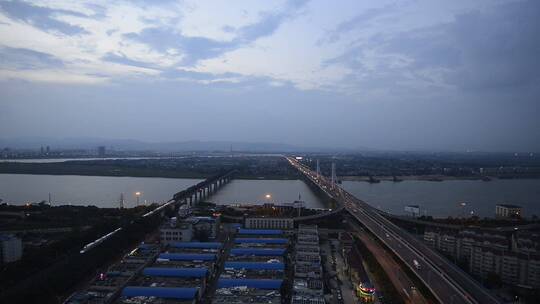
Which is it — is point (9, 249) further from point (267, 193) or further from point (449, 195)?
point (449, 195)

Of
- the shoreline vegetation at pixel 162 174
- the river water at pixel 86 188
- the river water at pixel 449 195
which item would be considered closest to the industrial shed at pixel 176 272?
the river water at pixel 86 188

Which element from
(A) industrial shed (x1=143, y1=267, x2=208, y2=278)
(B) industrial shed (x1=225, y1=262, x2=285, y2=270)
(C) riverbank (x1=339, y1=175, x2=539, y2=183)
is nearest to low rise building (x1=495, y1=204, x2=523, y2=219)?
(B) industrial shed (x1=225, y1=262, x2=285, y2=270)

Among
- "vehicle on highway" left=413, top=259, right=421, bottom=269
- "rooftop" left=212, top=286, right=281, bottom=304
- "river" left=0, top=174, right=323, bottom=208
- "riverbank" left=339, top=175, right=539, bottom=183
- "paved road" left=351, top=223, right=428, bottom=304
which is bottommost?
"paved road" left=351, top=223, right=428, bottom=304

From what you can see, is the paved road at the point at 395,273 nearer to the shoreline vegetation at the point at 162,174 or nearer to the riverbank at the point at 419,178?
the shoreline vegetation at the point at 162,174

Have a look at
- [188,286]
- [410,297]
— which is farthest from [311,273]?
[188,286]

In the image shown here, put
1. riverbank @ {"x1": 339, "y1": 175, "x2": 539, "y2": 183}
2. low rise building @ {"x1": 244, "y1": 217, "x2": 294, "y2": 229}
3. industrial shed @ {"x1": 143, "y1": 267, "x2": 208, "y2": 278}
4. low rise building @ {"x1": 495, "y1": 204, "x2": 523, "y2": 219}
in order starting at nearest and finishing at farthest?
1. industrial shed @ {"x1": 143, "y1": 267, "x2": 208, "y2": 278}
2. low rise building @ {"x1": 244, "y1": 217, "x2": 294, "y2": 229}
3. low rise building @ {"x1": 495, "y1": 204, "x2": 523, "y2": 219}
4. riverbank @ {"x1": 339, "y1": 175, "x2": 539, "y2": 183}

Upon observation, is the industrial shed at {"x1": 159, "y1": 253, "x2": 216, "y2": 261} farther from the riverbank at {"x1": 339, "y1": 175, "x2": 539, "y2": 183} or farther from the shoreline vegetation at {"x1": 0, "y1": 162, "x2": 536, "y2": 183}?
the riverbank at {"x1": 339, "y1": 175, "x2": 539, "y2": 183}

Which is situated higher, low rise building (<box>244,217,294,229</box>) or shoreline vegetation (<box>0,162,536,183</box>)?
shoreline vegetation (<box>0,162,536,183</box>)

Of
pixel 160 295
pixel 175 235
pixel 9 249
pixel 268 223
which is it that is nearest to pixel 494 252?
pixel 268 223

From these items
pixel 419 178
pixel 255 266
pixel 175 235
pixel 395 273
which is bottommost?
pixel 395 273
